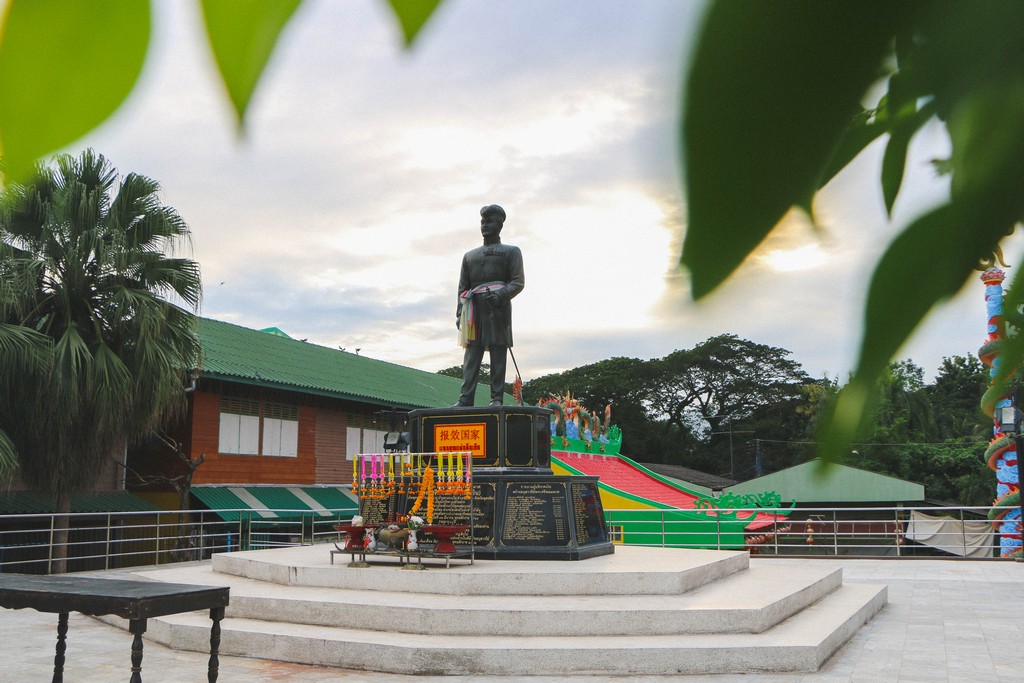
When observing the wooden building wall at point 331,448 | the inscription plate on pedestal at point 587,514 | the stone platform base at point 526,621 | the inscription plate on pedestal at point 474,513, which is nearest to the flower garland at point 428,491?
the inscription plate on pedestal at point 474,513

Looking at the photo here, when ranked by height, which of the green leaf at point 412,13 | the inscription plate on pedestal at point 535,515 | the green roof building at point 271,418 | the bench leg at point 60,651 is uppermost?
the green roof building at point 271,418

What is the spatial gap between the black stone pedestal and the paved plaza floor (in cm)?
290

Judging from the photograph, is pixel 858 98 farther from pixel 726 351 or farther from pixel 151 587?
pixel 151 587

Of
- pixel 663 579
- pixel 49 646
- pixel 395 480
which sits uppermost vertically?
pixel 395 480

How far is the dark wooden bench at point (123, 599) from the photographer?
5.06 m

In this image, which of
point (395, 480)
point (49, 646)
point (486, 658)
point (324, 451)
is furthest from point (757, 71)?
point (324, 451)

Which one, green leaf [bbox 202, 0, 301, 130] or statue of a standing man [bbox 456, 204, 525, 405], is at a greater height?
statue of a standing man [bbox 456, 204, 525, 405]

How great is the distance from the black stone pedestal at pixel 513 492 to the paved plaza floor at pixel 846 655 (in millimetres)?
2904

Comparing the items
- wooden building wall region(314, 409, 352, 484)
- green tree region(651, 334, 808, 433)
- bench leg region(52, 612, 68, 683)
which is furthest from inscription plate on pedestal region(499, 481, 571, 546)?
wooden building wall region(314, 409, 352, 484)

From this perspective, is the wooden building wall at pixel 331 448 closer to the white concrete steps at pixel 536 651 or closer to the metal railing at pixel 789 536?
the metal railing at pixel 789 536

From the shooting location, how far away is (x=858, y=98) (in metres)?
0.31

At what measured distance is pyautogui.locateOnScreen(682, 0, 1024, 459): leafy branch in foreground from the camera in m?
0.29

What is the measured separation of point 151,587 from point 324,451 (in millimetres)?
15929

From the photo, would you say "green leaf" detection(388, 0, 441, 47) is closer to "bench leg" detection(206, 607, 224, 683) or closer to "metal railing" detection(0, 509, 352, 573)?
"bench leg" detection(206, 607, 224, 683)
